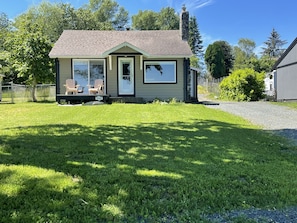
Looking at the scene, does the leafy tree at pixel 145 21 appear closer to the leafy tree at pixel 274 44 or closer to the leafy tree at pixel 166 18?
the leafy tree at pixel 166 18

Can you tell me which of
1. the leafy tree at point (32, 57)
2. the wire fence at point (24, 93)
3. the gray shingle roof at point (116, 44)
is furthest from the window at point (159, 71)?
the wire fence at point (24, 93)

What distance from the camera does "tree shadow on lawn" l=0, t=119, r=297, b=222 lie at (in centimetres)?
293

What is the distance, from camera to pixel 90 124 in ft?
26.9

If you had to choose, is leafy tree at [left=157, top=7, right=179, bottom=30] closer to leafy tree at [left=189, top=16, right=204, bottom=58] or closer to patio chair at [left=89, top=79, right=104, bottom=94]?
leafy tree at [left=189, top=16, right=204, bottom=58]

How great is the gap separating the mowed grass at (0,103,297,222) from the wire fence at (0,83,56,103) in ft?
41.6

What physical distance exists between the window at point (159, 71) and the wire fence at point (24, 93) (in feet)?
23.7

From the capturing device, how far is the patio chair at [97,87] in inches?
602

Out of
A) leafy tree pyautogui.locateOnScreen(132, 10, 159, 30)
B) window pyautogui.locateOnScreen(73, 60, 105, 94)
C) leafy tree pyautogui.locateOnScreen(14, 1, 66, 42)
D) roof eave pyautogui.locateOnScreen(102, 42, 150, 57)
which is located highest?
leafy tree pyautogui.locateOnScreen(132, 10, 159, 30)

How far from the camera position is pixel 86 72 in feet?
53.5

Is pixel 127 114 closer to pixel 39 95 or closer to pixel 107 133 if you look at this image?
pixel 107 133

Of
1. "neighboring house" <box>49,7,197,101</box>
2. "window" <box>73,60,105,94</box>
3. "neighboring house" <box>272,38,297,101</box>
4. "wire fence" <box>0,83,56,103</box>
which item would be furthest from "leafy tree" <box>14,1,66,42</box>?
"neighboring house" <box>272,38,297,101</box>

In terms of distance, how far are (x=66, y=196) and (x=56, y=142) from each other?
109 inches

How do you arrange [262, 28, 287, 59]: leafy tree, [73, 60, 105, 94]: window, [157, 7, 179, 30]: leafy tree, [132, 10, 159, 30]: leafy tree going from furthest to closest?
[262, 28, 287, 59]: leafy tree
[157, 7, 179, 30]: leafy tree
[132, 10, 159, 30]: leafy tree
[73, 60, 105, 94]: window

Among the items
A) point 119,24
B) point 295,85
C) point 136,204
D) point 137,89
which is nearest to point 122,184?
point 136,204
